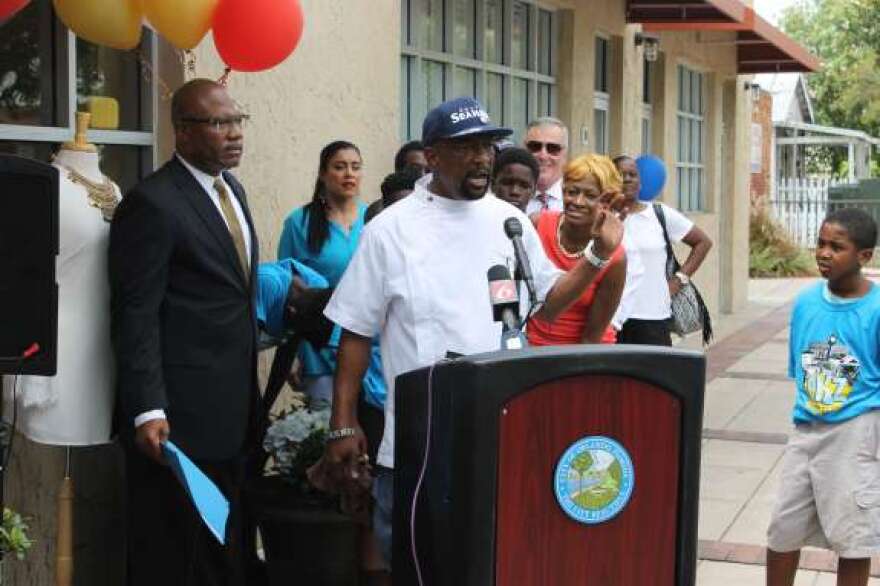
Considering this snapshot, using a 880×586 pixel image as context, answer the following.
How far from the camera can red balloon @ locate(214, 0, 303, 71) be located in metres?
4.86

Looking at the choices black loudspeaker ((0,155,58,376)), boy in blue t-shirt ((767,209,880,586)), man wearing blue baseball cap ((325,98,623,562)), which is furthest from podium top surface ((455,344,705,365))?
boy in blue t-shirt ((767,209,880,586))

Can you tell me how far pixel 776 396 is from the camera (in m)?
11.7

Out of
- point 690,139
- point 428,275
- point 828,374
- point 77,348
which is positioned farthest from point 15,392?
point 690,139

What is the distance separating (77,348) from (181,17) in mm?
1095

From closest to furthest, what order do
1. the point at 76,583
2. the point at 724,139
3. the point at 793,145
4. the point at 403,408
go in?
the point at 403,408 → the point at 76,583 → the point at 724,139 → the point at 793,145

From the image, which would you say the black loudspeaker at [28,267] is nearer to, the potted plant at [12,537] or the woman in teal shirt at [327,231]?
the potted plant at [12,537]

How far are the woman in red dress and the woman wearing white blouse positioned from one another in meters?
1.81

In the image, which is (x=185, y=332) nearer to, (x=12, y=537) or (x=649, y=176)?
(x=12, y=537)

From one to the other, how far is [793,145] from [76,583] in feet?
118

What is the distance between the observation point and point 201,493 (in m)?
4.11

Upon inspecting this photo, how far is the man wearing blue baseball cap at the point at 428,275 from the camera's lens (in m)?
4.27

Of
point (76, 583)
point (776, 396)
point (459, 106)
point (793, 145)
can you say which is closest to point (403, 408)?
point (459, 106)

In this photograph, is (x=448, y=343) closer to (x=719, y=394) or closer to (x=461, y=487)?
(x=461, y=487)

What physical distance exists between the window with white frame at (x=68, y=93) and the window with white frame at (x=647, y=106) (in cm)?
965
